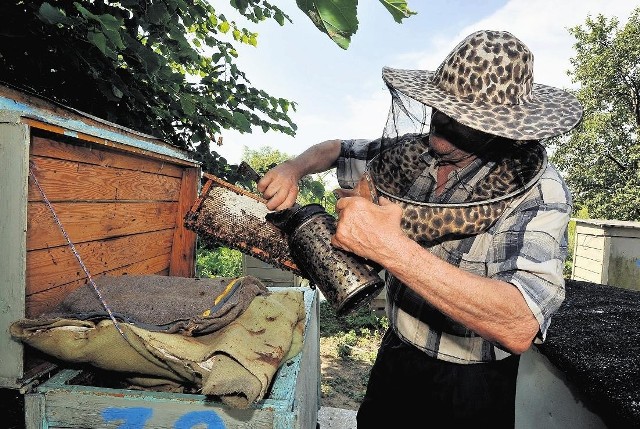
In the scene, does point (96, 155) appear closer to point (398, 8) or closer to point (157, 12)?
point (157, 12)

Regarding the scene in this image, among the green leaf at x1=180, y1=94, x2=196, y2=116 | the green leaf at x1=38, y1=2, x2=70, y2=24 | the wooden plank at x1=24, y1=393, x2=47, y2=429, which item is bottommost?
the wooden plank at x1=24, y1=393, x2=47, y2=429

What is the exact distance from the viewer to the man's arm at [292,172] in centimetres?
195

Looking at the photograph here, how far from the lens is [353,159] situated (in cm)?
249

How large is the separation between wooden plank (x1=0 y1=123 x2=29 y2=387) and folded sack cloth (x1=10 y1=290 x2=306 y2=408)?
0.06 meters

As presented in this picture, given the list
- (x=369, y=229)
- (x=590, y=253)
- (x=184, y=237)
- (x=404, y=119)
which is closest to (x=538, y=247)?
(x=369, y=229)

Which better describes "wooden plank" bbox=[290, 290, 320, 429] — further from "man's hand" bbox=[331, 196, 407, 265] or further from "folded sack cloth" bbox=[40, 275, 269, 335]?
"man's hand" bbox=[331, 196, 407, 265]

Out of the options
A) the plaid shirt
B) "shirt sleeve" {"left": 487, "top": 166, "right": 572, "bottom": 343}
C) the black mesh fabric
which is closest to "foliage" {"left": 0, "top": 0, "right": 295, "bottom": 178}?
the plaid shirt

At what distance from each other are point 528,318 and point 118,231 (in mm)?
1961

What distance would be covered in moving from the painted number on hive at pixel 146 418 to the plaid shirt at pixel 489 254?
1.08 metres

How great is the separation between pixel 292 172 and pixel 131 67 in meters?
2.04

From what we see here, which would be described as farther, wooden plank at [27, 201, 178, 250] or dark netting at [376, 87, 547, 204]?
dark netting at [376, 87, 547, 204]

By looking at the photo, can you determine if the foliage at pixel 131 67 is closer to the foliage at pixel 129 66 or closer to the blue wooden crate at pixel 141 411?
the foliage at pixel 129 66

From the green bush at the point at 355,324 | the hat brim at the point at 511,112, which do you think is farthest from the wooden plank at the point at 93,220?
the green bush at the point at 355,324

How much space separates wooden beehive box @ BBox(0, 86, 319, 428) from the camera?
1257 millimetres
